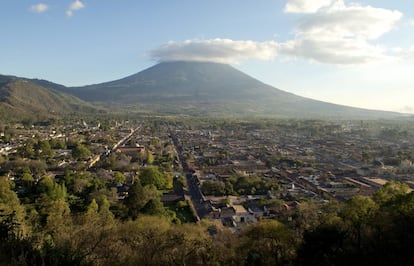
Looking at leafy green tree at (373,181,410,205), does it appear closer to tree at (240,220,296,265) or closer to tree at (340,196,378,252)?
tree at (340,196,378,252)

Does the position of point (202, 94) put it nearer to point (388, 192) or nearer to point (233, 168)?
point (233, 168)

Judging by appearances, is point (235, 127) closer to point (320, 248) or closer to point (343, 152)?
point (343, 152)

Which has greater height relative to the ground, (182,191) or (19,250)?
(19,250)

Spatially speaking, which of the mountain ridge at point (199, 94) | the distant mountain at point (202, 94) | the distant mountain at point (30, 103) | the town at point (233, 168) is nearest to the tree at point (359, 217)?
the town at point (233, 168)

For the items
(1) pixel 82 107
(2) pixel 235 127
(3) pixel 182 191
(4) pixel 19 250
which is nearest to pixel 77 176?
(3) pixel 182 191

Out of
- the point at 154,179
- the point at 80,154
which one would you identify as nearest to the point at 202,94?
the point at 80,154

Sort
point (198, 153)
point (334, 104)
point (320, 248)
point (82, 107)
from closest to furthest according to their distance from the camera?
1. point (320, 248)
2. point (198, 153)
3. point (82, 107)
4. point (334, 104)
